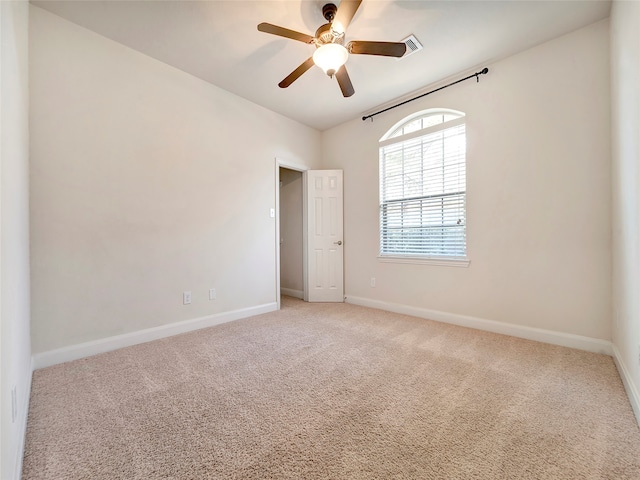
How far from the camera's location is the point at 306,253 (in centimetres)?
439

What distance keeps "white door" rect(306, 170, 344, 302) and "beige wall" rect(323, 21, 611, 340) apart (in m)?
1.36

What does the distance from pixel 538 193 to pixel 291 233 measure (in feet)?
11.6

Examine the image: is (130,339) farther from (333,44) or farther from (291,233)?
(333,44)

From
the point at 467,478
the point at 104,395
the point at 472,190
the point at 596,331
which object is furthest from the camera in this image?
the point at 472,190

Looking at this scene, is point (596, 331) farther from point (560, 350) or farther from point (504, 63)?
point (504, 63)

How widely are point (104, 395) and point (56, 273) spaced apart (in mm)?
1133

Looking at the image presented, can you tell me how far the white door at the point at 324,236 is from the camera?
4312 mm

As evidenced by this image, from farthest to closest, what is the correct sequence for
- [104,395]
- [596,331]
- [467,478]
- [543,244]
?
1. [543,244]
2. [596,331]
3. [104,395]
4. [467,478]

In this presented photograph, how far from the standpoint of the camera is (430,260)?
3354mm

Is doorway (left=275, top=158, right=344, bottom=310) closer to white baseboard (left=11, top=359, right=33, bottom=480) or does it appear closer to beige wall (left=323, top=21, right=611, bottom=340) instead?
beige wall (left=323, top=21, right=611, bottom=340)

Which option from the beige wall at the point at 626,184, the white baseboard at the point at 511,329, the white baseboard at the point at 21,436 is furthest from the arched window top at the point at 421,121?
the white baseboard at the point at 21,436

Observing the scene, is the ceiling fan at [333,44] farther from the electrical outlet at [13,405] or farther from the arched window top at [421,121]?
the electrical outlet at [13,405]

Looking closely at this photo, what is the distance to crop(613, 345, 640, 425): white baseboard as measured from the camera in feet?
4.93

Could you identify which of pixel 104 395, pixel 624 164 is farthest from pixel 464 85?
pixel 104 395
